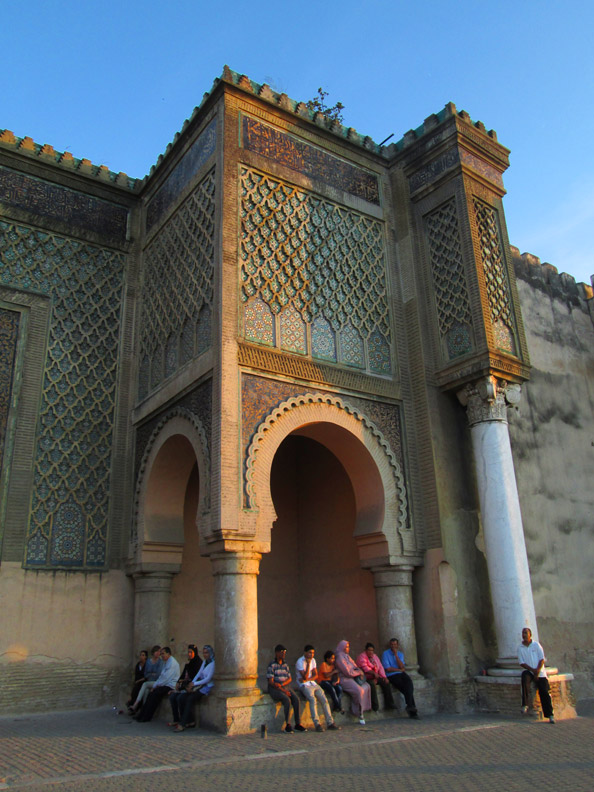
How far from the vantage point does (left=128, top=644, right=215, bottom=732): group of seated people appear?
685 cm

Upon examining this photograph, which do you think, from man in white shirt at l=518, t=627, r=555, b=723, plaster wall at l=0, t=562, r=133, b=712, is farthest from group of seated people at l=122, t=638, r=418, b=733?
man in white shirt at l=518, t=627, r=555, b=723

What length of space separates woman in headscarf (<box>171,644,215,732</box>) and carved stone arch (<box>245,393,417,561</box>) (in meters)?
2.48

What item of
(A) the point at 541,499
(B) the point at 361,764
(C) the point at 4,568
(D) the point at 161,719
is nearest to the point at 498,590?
(A) the point at 541,499

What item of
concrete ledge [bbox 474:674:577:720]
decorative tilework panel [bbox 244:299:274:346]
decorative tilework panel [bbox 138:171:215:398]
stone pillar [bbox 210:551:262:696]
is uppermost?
decorative tilework panel [bbox 138:171:215:398]

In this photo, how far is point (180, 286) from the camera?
912cm

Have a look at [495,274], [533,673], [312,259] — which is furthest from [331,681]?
[495,274]

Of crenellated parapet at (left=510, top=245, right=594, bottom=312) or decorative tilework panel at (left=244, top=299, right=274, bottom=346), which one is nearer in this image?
decorative tilework panel at (left=244, top=299, right=274, bottom=346)

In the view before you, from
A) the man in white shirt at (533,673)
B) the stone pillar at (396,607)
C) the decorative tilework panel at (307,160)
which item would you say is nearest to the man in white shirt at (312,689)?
the stone pillar at (396,607)

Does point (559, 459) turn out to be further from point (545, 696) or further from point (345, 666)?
point (345, 666)

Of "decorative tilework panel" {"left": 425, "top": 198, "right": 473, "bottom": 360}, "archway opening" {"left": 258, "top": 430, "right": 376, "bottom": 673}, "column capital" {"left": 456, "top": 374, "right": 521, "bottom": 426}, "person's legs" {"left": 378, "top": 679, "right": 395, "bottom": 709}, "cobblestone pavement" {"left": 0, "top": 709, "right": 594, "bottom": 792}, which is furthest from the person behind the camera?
"archway opening" {"left": 258, "top": 430, "right": 376, "bottom": 673}

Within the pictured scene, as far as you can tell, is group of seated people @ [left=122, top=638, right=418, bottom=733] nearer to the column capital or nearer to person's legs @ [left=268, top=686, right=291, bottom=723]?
person's legs @ [left=268, top=686, right=291, bottom=723]

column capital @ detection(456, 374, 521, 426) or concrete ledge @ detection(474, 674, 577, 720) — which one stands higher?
column capital @ detection(456, 374, 521, 426)

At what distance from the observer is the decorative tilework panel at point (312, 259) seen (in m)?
8.51

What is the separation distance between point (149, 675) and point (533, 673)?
4.24 meters
